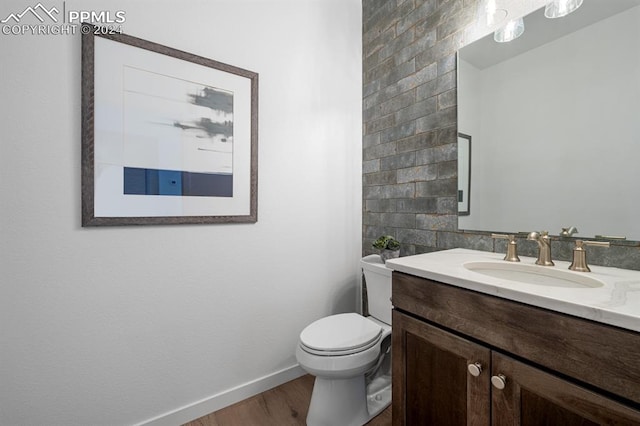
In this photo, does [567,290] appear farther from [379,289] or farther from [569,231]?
[379,289]

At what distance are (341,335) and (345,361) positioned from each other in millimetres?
140

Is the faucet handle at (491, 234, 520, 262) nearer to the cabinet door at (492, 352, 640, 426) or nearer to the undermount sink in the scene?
the undermount sink

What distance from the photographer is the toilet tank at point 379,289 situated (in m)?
1.62

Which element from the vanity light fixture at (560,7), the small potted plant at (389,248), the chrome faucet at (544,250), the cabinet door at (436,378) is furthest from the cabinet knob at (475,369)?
the vanity light fixture at (560,7)

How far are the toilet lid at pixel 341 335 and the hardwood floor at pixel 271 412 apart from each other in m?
0.48

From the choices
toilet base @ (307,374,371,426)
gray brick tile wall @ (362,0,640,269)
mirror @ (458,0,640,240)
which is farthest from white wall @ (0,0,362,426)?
mirror @ (458,0,640,240)

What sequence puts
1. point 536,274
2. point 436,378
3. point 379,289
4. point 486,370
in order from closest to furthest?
1. point 486,370
2. point 436,378
3. point 536,274
4. point 379,289

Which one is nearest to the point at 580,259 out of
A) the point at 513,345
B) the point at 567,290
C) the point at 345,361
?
the point at 567,290

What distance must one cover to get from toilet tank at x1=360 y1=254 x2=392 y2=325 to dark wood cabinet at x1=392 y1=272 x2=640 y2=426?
50cm

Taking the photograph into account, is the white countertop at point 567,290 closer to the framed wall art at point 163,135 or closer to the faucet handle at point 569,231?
the faucet handle at point 569,231

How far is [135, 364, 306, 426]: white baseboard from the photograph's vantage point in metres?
1.42

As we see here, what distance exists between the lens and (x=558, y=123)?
117 centimetres

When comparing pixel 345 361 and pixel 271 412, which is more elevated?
pixel 345 361

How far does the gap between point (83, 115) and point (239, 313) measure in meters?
1.20
